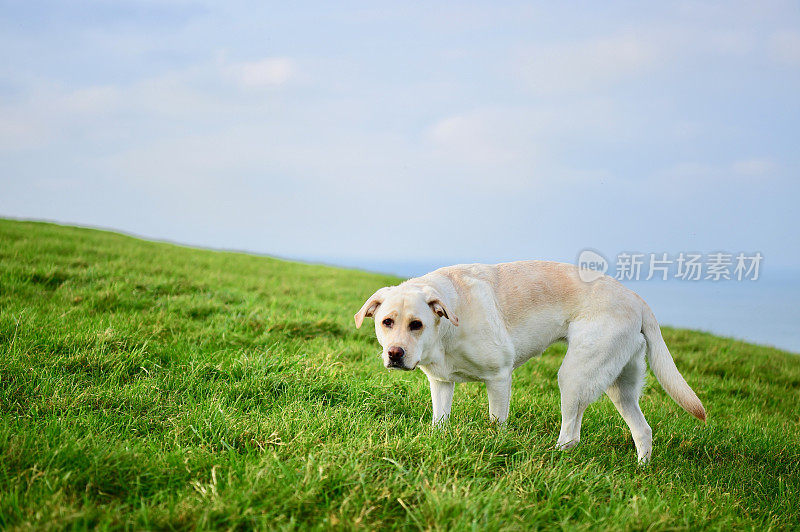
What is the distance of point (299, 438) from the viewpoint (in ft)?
12.2

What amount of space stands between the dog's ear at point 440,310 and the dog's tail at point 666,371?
1941 mm

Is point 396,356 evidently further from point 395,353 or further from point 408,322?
point 408,322

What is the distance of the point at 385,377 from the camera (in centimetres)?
597

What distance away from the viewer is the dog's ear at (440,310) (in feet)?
13.5

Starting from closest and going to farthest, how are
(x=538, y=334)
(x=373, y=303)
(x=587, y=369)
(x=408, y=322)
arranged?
(x=408, y=322) < (x=373, y=303) < (x=587, y=369) < (x=538, y=334)

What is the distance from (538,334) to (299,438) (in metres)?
2.32

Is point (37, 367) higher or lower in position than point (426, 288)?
lower

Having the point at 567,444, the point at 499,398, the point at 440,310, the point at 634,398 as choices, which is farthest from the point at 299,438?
the point at 634,398

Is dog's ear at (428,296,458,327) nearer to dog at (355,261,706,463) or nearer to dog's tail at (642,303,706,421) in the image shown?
dog at (355,261,706,463)

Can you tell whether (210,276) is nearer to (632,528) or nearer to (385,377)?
(385,377)

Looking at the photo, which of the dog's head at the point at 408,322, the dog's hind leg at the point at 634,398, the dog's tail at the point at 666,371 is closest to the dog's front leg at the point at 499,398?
the dog's head at the point at 408,322

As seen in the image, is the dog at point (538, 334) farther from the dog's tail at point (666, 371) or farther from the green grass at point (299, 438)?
the green grass at point (299, 438)

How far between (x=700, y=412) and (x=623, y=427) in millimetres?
1156

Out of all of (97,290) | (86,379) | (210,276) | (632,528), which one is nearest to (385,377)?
(86,379)
